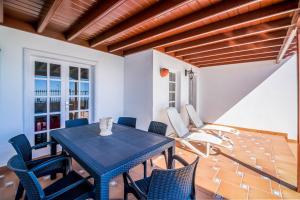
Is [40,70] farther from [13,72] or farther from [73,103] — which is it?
[73,103]

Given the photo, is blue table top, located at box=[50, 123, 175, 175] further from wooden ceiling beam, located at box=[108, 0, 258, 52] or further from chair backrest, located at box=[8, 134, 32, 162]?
wooden ceiling beam, located at box=[108, 0, 258, 52]

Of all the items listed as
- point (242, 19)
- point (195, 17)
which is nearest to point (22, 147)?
point (195, 17)

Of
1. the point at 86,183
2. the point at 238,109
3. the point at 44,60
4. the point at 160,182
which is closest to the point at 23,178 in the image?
the point at 86,183

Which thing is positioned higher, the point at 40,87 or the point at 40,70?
the point at 40,70

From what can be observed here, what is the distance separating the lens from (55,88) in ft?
11.2

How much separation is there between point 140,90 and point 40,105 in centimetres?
242

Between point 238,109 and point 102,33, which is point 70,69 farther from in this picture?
point 238,109

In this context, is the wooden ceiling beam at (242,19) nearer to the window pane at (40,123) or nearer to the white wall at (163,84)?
the white wall at (163,84)

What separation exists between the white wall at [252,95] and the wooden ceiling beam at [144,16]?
16.0 feet

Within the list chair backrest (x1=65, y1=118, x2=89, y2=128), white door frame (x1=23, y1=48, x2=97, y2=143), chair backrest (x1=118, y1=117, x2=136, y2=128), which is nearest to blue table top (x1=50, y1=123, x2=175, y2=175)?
chair backrest (x1=65, y1=118, x2=89, y2=128)

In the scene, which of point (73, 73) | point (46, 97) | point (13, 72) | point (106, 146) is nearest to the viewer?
point (106, 146)

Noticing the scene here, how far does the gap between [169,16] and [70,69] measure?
8.74ft

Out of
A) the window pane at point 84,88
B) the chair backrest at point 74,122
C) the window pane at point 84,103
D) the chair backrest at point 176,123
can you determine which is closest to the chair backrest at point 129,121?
the chair backrest at point 74,122

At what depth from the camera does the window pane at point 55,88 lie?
335 centimetres
